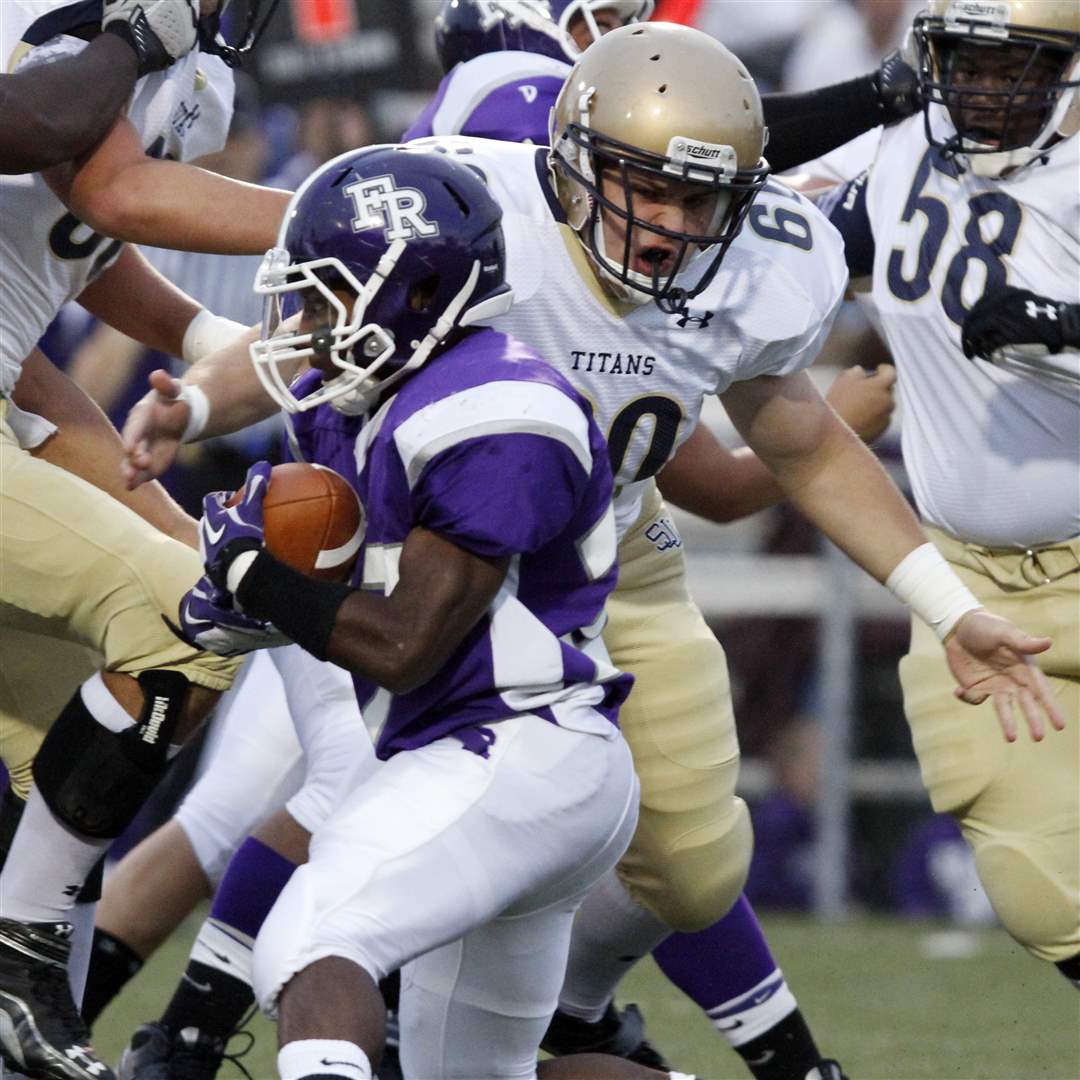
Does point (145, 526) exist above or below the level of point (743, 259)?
below

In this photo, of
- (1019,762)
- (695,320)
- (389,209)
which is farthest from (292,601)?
(1019,762)

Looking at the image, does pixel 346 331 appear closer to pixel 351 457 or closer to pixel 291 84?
pixel 351 457

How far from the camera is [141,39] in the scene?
3.22 metres

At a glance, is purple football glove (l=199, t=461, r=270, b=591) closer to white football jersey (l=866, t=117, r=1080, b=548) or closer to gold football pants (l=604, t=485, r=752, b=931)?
gold football pants (l=604, t=485, r=752, b=931)

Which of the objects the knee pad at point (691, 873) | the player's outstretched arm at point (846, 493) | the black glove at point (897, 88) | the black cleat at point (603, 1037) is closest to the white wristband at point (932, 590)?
the player's outstretched arm at point (846, 493)

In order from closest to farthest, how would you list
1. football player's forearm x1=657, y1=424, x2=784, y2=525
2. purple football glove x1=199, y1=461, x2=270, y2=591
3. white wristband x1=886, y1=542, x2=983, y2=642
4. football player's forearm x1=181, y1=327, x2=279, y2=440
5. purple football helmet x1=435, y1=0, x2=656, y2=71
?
→ purple football glove x1=199, y1=461, x2=270, y2=591 → football player's forearm x1=181, y1=327, x2=279, y2=440 → white wristband x1=886, y1=542, x2=983, y2=642 → purple football helmet x1=435, y1=0, x2=656, y2=71 → football player's forearm x1=657, y1=424, x2=784, y2=525

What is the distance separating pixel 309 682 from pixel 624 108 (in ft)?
4.23

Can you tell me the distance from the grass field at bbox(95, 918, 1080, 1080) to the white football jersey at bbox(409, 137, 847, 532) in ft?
5.72

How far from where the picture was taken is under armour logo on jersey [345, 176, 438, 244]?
8.80 feet

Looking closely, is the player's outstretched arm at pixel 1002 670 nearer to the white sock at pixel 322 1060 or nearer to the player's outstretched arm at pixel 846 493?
the player's outstretched arm at pixel 846 493

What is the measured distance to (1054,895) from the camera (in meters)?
3.59

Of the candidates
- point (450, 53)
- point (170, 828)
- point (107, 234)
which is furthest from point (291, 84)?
point (107, 234)

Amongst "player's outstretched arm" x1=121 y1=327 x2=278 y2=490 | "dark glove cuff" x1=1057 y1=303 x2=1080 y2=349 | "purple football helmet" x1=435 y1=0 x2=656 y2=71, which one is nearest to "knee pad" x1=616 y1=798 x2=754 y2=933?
"dark glove cuff" x1=1057 y1=303 x2=1080 y2=349

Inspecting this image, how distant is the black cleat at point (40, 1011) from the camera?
120 inches
